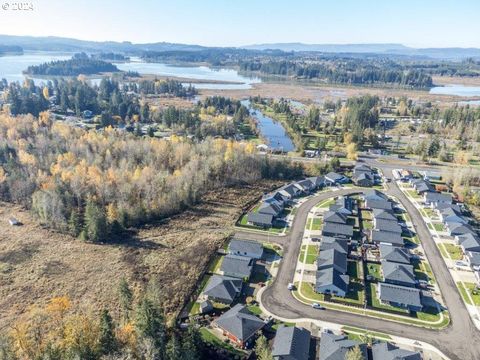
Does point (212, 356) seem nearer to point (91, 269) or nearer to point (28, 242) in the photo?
point (91, 269)

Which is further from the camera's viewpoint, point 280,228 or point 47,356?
point 280,228

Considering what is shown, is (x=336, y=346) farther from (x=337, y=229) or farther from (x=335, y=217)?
(x=335, y=217)

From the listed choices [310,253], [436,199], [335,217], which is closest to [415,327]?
[310,253]

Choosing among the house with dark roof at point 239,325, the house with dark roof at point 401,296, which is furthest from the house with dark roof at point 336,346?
the house with dark roof at point 401,296

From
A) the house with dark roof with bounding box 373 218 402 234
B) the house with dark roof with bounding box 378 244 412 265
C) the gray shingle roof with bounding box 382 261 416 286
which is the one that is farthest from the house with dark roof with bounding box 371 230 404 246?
the gray shingle roof with bounding box 382 261 416 286

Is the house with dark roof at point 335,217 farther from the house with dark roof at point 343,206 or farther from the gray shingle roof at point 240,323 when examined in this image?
the gray shingle roof at point 240,323

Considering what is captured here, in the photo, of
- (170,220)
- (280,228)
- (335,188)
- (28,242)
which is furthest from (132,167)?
(335,188)

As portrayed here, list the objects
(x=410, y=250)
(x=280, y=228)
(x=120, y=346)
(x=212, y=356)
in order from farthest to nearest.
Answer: (x=280, y=228) < (x=410, y=250) < (x=212, y=356) < (x=120, y=346)
